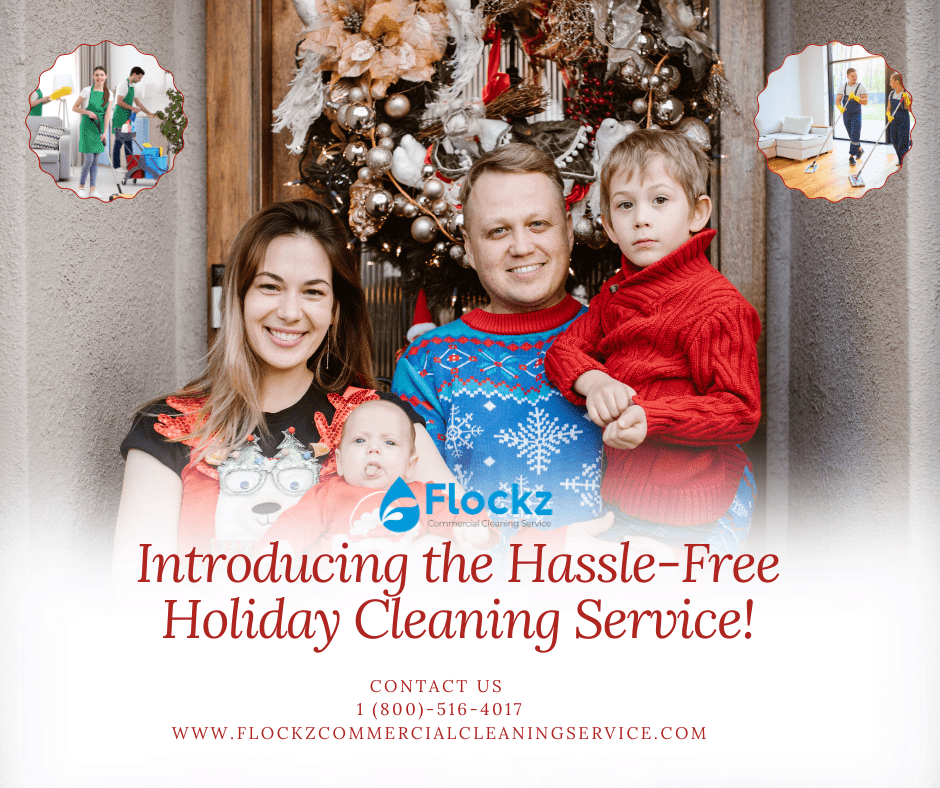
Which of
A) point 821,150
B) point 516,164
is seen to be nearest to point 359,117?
point 516,164

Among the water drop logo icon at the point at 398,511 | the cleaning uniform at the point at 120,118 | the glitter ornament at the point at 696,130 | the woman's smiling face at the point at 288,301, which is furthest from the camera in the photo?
the glitter ornament at the point at 696,130

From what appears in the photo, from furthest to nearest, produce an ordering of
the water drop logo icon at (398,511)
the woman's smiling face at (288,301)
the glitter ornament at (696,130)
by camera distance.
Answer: the glitter ornament at (696,130), the woman's smiling face at (288,301), the water drop logo icon at (398,511)

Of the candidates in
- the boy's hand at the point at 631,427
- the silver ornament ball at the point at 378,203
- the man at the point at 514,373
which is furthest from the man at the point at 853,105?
the silver ornament ball at the point at 378,203

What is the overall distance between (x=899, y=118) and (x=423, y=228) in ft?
2.59

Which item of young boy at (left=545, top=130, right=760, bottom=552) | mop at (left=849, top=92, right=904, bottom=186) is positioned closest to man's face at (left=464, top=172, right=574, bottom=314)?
young boy at (left=545, top=130, right=760, bottom=552)

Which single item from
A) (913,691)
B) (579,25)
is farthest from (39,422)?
(913,691)

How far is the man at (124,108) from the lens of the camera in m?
1.23

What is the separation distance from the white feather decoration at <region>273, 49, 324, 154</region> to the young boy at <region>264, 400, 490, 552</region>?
671 mm

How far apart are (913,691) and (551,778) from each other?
1.83 feet

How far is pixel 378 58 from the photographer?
1384 millimetres

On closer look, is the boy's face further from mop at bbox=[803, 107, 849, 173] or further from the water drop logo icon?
the water drop logo icon

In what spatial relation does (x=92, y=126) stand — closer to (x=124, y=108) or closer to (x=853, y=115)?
(x=124, y=108)

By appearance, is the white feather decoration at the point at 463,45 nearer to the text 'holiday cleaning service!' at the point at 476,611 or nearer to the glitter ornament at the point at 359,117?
the glitter ornament at the point at 359,117

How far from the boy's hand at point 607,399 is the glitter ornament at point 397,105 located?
68 centimetres
